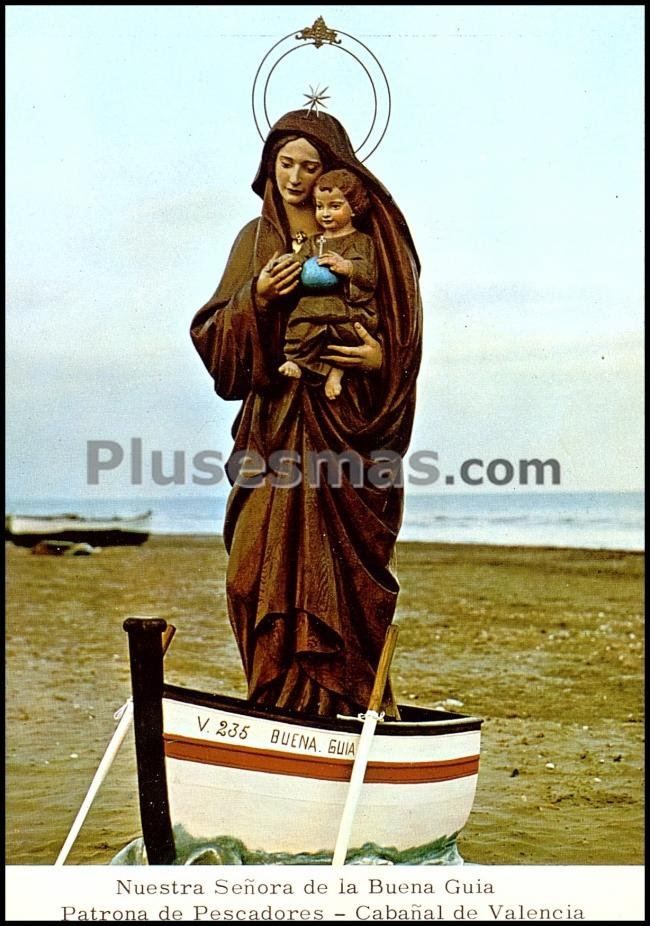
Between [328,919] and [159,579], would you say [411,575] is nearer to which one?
[159,579]

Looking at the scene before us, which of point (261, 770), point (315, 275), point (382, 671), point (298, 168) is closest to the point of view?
point (261, 770)

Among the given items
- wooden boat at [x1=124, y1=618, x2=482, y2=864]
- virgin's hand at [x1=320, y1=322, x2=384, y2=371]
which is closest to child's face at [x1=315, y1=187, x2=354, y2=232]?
virgin's hand at [x1=320, y1=322, x2=384, y2=371]

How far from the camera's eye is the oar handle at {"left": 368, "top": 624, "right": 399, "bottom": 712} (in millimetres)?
4875

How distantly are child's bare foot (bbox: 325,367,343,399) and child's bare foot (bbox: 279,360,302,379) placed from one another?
10cm

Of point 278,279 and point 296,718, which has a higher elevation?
point 278,279

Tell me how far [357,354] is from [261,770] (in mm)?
1386

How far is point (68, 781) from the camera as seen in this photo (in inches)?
229

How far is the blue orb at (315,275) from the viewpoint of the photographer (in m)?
5.09

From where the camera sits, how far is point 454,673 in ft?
20.6

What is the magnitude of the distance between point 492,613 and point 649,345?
132cm

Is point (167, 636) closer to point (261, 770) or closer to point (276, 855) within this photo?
point (261, 770)

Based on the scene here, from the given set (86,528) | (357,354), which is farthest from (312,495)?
(86,528)

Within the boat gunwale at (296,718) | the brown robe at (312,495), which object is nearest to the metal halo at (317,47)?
the brown robe at (312,495)

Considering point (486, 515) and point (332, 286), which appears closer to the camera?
point (332, 286)
